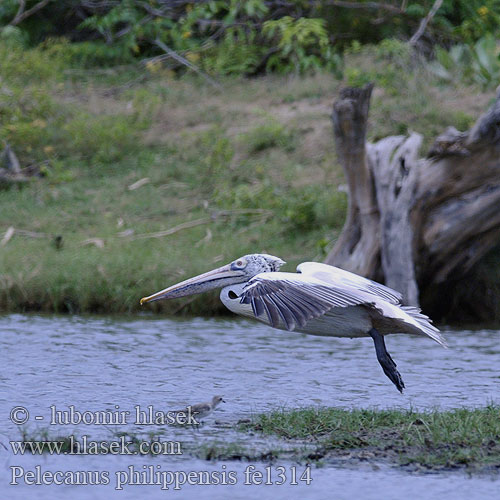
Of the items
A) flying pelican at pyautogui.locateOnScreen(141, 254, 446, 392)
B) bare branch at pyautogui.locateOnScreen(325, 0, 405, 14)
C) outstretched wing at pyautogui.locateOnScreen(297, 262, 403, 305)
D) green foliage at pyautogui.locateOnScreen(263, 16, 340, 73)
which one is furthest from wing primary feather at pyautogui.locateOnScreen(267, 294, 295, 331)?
bare branch at pyautogui.locateOnScreen(325, 0, 405, 14)

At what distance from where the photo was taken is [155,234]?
1171 cm

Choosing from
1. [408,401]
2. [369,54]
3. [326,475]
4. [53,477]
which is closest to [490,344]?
[408,401]

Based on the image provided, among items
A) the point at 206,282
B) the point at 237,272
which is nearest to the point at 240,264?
the point at 237,272

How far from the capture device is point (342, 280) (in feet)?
19.3

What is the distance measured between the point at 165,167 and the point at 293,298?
8765mm

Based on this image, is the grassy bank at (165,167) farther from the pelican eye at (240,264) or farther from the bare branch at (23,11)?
the pelican eye at (240,264)

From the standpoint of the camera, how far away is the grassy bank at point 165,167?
33.7 feet

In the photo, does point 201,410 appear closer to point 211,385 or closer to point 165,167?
point 211,385

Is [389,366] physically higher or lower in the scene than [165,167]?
lower

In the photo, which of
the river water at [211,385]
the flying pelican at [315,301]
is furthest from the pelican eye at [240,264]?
the river water at [211,385]

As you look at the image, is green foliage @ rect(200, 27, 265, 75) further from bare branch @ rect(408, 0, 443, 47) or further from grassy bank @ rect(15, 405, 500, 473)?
grassy bank @ rect(15, 405, 500, 473)

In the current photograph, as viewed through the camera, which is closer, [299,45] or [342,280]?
[342,280]

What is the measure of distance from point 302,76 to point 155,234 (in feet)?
17.8

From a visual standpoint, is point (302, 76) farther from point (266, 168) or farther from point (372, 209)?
point (372, 209)
